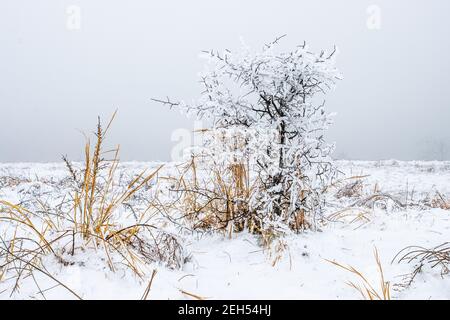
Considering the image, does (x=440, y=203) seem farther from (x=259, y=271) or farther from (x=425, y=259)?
(x=259, y=271)

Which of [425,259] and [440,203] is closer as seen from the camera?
[425,259]

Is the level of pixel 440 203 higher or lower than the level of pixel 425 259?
lower

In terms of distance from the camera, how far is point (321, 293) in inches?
67.9

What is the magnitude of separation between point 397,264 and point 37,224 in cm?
229

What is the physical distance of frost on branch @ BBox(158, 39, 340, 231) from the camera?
2426 millimetres

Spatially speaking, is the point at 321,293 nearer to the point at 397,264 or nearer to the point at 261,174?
the point at 397,264

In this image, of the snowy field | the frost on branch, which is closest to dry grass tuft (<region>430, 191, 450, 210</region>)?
the snowy field

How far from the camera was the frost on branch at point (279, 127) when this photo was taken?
7.96 ft

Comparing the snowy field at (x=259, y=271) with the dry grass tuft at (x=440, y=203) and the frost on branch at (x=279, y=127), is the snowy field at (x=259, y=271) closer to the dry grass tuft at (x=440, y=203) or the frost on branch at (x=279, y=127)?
the frost on branch at (x=279, y=127)

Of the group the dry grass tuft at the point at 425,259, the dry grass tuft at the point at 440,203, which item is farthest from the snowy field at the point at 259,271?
the dry grass tuft at the point at 440,203

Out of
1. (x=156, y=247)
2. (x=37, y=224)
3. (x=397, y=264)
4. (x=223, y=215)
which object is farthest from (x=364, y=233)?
(x=37, y=224)

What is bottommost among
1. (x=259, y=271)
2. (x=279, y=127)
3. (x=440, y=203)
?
(x=440, y=203)

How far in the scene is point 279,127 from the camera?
2.50 meters

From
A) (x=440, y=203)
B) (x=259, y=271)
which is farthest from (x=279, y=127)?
(x=440, y=203)
